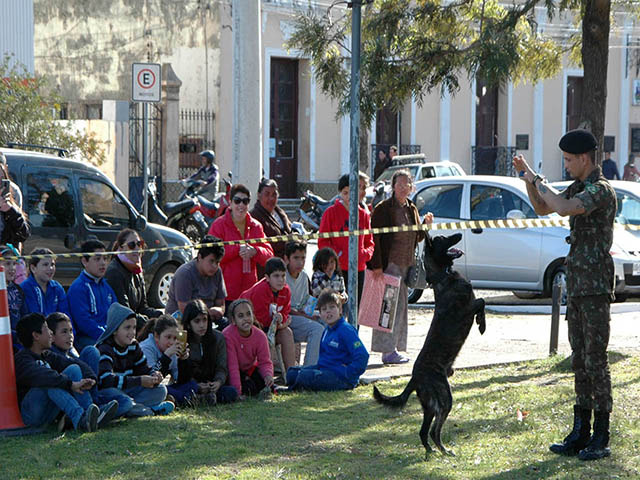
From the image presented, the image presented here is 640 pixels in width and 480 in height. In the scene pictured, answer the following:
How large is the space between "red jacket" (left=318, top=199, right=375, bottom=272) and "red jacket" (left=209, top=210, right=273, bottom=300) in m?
0.62

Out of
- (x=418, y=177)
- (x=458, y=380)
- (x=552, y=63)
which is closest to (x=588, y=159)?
(x=458, y=380)

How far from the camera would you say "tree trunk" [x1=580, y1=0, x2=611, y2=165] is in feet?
32.1

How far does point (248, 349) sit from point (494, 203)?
6.80 m

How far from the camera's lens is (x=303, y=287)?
9875 millimetres

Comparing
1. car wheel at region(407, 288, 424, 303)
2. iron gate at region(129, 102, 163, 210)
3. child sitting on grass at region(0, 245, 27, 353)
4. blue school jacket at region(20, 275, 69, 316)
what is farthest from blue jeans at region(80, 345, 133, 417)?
iron gate at region(129, 102, 163, 210)

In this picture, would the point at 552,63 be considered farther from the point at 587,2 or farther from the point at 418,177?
the point at 418,177

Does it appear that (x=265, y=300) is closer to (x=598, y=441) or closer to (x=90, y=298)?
(x=90, y=298)

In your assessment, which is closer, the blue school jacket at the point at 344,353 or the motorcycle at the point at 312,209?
the blue school jacket at the point at 344,353

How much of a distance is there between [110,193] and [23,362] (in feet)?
17.6

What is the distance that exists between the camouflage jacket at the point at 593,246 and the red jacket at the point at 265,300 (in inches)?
129

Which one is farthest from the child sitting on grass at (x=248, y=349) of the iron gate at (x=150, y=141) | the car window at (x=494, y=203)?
the iron gate at (x=150, y=141)

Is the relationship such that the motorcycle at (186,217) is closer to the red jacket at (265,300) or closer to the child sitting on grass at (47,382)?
the red jacket at (265,300)

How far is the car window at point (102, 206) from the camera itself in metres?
12.4

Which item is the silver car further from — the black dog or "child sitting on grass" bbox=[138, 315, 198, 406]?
the black dog
